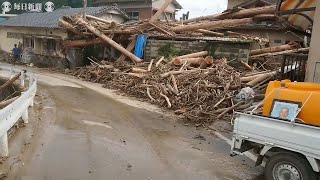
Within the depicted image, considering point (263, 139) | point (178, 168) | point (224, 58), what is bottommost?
point (178, 168)

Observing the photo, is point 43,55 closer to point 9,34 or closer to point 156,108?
point 9,34

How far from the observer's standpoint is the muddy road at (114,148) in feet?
22.3

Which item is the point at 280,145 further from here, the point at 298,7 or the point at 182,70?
the point at 182,70

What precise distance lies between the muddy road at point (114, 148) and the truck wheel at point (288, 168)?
2.64 ft

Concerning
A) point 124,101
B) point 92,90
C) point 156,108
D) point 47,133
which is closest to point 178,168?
point 47,133

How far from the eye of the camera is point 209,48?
63.4ft

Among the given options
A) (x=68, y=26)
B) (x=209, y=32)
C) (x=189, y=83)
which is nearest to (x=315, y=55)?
(x=189, y=83)

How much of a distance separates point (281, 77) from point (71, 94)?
29.9ft

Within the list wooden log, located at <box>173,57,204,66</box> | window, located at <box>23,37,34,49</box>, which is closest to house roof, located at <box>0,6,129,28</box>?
window, located at <box>23,37,34,49</box>

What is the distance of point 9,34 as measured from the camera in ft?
111

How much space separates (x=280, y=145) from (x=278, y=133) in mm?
214

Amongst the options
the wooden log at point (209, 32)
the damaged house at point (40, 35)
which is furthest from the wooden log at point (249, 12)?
the damaged house at point (40, 35)

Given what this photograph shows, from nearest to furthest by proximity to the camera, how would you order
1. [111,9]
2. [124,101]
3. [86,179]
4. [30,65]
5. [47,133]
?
[86,179] < [47,133] < [124,101] < [30,65] < [111,9]

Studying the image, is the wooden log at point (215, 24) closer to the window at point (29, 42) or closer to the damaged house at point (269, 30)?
the damaged house at point (269, 30)
